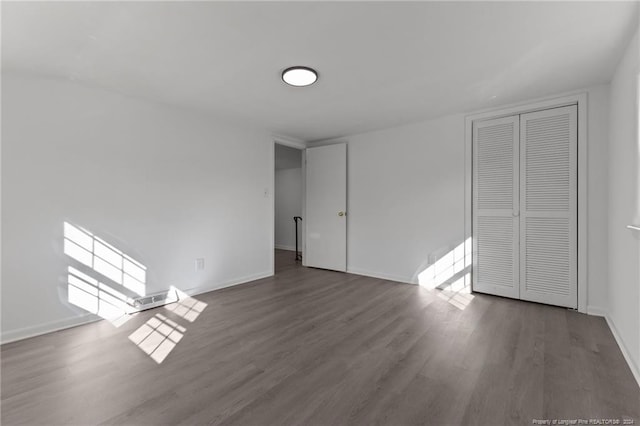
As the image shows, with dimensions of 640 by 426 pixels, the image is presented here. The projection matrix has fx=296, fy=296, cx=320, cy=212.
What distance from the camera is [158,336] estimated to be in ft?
8.54

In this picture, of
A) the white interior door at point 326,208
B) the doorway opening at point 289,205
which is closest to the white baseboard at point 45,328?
the white interior door at point 326,208

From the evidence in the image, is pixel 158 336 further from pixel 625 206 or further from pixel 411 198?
pixel 625 206

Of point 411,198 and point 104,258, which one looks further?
point 411,198

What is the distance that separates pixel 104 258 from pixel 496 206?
4.46 metres

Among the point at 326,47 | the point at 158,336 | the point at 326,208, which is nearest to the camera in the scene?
the point at 326,47

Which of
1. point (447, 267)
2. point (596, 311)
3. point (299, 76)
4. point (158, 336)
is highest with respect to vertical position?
point (299, 76)

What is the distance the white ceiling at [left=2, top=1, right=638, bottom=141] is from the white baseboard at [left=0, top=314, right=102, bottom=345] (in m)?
2.24

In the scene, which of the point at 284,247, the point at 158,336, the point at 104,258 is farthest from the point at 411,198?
the point at 284,247

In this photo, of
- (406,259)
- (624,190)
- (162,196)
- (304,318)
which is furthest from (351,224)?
(624,190)

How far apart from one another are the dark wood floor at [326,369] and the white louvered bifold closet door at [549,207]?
29 cm

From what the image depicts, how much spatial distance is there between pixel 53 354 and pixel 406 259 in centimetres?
397

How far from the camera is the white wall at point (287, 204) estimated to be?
311 inches

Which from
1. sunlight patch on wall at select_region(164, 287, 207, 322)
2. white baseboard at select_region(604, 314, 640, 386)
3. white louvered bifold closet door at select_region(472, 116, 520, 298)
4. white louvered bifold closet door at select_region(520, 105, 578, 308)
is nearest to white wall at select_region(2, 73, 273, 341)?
sunlight patch on wall at select_region(164, 287, 207, 322)

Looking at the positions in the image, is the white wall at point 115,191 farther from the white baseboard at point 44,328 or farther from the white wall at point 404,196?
the white wall at point 404,196
